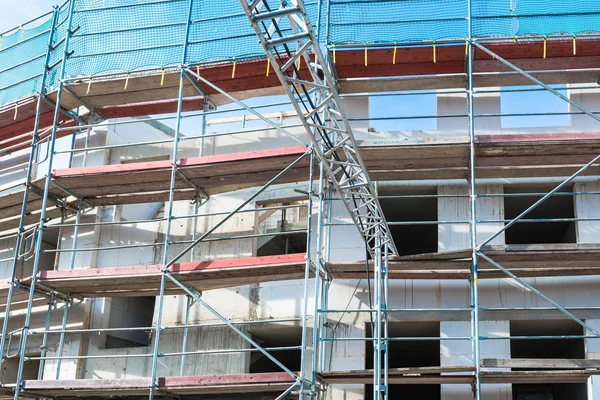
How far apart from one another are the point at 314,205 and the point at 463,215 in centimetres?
264

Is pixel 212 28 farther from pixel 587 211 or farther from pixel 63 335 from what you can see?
pixel 587 211

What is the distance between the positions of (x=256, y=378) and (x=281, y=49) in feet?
18.6

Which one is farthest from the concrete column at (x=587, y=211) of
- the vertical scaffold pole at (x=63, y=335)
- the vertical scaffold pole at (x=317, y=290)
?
the vertical scaffold pole at (x=63, y=335)

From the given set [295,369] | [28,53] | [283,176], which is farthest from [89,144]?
[295,369]

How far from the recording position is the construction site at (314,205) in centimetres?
1314

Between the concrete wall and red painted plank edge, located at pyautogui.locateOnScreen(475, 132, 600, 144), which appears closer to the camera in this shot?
red painted plank edge, located at pyautogui.locateOnScreen(475, 132, 600, 144)

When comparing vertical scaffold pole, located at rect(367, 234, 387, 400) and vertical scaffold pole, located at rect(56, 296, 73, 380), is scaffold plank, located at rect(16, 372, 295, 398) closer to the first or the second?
vertical scaffold pole, located at rect(56, 296, 73, 380)

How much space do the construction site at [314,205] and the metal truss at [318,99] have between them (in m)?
0.16

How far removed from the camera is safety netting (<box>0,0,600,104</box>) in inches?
547

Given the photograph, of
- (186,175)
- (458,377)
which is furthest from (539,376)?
(186,175)

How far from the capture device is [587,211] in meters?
14.6

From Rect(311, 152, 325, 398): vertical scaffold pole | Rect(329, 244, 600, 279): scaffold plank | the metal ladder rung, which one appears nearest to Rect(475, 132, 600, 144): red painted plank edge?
Rect(329, 244, 600, 279): scaffold plank

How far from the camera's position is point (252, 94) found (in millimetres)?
16688

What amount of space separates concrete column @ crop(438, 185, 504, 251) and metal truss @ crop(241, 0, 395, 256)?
1367mm
